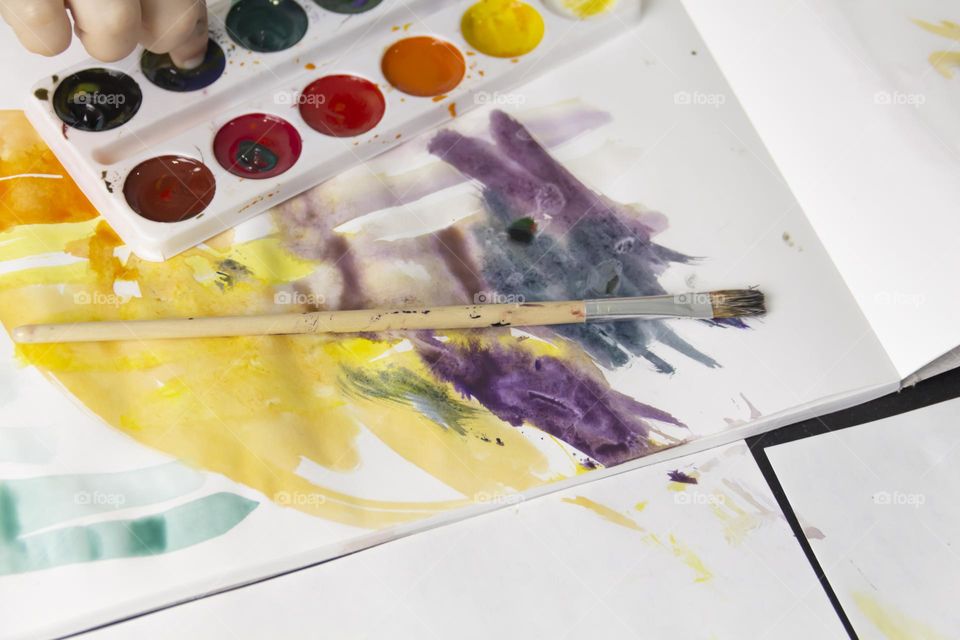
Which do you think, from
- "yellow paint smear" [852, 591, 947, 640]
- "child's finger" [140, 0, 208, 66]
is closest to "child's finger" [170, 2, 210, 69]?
"child's finger" [140, 0, 208, 66]

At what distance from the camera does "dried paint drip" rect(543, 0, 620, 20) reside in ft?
3.82

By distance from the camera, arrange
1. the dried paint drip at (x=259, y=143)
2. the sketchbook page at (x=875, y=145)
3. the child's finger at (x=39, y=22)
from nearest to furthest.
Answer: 1. the child's finger at (x=39, y=22)
2. the sketchbook page at (x=875, y=145)
3. the dried paint drip at (x=259, y=143)

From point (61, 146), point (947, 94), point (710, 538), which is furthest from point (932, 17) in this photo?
point (61, 146)

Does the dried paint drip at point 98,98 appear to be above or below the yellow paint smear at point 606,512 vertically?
above

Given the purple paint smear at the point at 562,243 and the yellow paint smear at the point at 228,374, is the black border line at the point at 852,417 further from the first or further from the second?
the yellow paint smear at the point at 228,374

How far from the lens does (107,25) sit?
0.91 m

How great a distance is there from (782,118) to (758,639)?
0.60m

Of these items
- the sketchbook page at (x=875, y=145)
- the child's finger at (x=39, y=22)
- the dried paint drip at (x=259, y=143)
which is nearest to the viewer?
the child's finger at (x=39, y=22)

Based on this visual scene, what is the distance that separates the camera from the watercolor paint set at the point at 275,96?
1.05m

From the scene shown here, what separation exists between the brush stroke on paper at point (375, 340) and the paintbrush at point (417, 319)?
0.02 m

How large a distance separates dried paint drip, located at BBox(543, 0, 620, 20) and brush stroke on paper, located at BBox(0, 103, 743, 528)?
165mm

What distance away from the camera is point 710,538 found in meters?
0.95

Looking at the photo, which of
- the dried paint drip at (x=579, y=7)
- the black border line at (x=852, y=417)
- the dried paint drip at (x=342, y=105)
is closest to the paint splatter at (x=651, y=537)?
the black border line at (x=852, y=417)

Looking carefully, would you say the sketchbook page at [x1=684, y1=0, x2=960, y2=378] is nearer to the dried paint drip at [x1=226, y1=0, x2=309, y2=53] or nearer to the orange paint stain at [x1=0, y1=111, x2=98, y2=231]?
the dried paint drip at [x1=226, y1=0, x2=309, y2=53]
